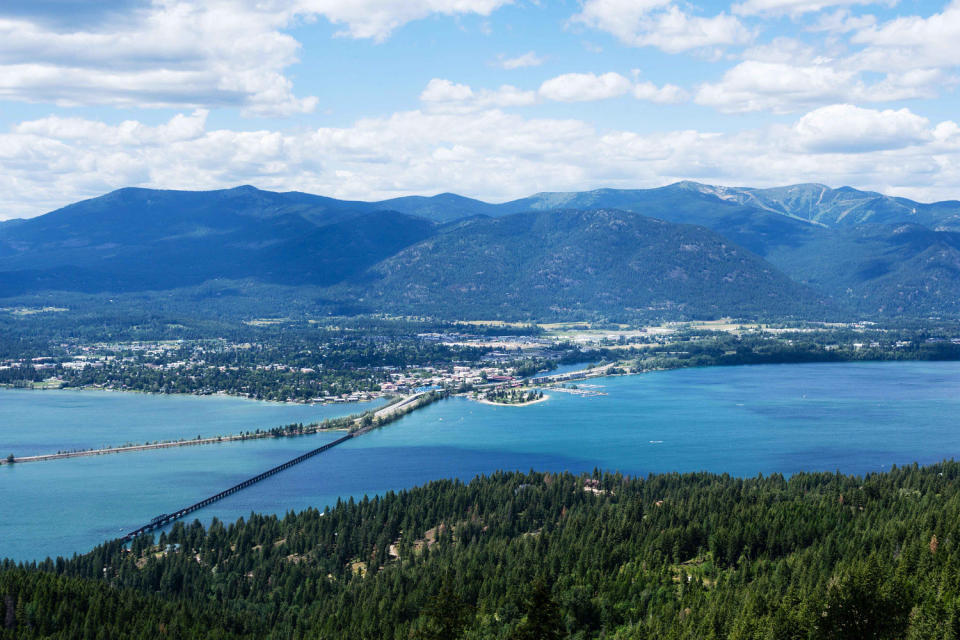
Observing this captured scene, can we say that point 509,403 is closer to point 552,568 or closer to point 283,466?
point 283,466

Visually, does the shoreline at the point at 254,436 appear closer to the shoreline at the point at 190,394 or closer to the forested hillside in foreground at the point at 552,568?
the shoreline at the point at 190,394

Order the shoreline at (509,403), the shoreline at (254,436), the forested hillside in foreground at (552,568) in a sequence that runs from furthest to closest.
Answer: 1. the shoreline at (509,403)
2. the shoreline at (254,436)
3. the forested hillside in foreground at (552,568)

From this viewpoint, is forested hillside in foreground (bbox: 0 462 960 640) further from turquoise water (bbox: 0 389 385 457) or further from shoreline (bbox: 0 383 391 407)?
shoreline (bbox: 0 383 391 407)

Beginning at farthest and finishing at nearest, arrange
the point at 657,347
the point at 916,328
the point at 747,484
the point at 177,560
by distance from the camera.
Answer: the point at 916,328
the point at 657,347
the point at 747,484
the point at 177,560

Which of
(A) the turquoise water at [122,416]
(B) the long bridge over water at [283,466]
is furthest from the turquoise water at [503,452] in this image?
(A) the turquoise water at [122,416]

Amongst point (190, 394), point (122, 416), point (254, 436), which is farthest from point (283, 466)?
point (190, 394)

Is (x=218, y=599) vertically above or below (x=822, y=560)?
below

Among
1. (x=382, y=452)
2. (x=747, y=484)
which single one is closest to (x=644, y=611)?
(x=747, y=484)

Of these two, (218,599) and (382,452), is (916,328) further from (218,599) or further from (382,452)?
(218,599)
